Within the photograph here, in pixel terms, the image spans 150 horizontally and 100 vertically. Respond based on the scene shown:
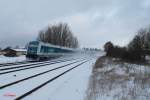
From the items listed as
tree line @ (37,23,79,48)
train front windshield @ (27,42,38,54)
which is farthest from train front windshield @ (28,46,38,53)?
tree line @ (37,23,79,48)

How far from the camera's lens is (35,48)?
38.0 metres

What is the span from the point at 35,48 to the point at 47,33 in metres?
51.0

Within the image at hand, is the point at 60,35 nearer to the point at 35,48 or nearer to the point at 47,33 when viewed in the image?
the point at 47,33

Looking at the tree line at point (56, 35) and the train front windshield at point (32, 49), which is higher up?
Result: the tree line at point (56, 35)

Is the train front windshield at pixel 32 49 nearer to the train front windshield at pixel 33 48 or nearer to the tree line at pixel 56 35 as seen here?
the train front windshield at pixel 33 48

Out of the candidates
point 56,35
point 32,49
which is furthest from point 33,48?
point 56,35

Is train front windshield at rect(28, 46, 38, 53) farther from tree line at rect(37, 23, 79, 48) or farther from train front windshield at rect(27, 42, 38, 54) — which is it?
tree line at rect(37, 23, 79, 48)

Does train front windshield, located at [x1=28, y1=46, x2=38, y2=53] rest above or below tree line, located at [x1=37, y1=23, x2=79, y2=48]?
below

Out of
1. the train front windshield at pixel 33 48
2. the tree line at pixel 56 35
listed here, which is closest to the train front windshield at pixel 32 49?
the train front windshield at pixel 33 48

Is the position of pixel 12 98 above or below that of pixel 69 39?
below

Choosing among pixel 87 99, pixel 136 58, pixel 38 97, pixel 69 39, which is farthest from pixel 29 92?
pixel 69 39

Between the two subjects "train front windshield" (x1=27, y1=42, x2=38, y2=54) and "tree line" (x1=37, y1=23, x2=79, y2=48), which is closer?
"train front windshield" (x1=27, y1=42, x2=38, y2=54)

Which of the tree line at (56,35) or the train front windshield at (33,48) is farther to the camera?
the tree line at (56,35)

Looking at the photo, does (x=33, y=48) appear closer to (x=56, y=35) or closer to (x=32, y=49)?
(x=32, y=49)
